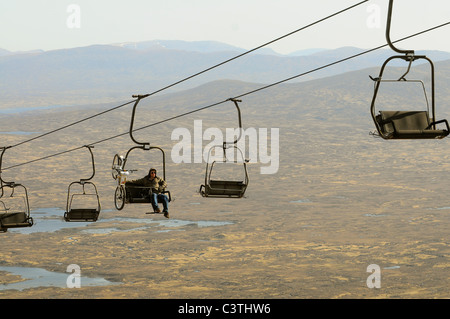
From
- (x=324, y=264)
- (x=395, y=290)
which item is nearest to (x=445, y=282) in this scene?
(x=395, y=290)

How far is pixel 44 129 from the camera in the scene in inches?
5192

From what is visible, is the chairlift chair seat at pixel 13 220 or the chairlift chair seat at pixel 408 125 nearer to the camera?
the chairlift chair seat at pixel 408 125

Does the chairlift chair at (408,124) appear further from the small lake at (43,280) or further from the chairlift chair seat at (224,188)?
the small lake at (43,280)

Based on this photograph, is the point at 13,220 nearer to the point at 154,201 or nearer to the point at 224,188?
the point at 154,201

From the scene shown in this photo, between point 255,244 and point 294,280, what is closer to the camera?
point 294,280

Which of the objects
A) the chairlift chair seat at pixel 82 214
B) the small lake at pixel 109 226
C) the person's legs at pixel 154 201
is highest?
the person's legs at pixel 154 201

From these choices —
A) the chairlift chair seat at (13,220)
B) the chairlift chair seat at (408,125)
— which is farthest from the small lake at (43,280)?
the chairlift chair seat at (408,125)

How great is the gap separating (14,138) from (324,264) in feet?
261

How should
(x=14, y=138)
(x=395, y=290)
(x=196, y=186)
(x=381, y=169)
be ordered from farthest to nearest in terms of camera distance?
(x=14, y=138) → (x=381, y=169) → (x=196, y=186) → (x=395, y=290)

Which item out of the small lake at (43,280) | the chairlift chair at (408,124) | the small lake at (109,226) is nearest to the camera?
the chairlift chair at (408,124)

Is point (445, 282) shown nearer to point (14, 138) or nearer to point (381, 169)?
point (381, 169)

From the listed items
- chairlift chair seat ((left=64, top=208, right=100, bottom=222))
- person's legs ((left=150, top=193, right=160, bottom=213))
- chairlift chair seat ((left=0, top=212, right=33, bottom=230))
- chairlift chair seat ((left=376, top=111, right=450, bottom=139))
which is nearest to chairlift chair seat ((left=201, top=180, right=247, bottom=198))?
person's legs ((left=150, top=193, right=160, bottom=213))

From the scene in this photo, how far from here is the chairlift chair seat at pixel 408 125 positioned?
11535mm

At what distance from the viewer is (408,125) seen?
12312mm
